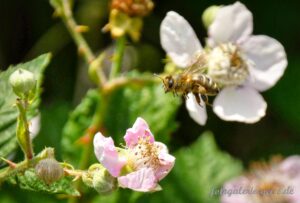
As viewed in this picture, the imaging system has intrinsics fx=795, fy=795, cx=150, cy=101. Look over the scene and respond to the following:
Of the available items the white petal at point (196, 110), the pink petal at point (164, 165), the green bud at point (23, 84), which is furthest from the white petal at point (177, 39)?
the green bud at point (23, 84)

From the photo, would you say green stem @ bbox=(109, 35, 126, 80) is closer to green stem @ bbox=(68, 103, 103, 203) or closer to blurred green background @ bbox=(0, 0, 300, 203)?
green stem @ bbox=(68, 103, 103, 203)

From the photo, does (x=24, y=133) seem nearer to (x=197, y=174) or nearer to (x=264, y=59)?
(x=264, y=59)

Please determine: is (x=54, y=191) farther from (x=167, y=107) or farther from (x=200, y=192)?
(x=200, y=192)

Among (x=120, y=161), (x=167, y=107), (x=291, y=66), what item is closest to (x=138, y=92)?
(x=167, y=107)

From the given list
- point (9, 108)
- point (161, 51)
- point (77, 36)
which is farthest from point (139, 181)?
point (161, 51)

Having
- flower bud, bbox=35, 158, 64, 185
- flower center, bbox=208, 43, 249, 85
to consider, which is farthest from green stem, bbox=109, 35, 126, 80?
flower bud, bbox=35, 158, 64, 185

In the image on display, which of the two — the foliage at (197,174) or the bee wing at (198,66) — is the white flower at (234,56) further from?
the foliage at (197,174)
